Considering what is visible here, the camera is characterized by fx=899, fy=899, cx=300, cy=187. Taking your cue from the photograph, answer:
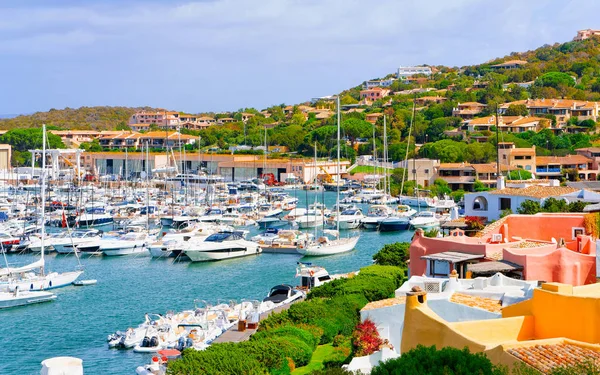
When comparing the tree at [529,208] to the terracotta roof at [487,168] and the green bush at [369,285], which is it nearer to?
the green bush at [369,285]

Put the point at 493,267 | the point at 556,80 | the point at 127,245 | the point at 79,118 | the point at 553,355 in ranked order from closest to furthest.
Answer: the point at 553,355
the point at 493,267
the point at 127,245
the point at 556,80
the point at 79,118

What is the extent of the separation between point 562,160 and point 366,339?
65634 millimetres

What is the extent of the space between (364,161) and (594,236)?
231ft

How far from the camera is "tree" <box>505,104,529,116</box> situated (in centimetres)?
10338

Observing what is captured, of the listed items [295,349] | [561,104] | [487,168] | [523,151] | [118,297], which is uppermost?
[561,104]

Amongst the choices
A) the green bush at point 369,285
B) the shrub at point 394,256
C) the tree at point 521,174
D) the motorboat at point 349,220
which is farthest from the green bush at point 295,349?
the tree at point 521,174

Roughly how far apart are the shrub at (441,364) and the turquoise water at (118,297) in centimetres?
1359

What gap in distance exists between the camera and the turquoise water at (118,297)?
82.0 ft

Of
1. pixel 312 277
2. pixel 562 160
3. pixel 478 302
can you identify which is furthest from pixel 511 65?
pixel 478 302

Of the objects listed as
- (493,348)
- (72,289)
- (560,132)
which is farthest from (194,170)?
(493,348)

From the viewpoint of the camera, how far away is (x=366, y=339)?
15.8m

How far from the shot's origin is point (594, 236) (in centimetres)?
2316

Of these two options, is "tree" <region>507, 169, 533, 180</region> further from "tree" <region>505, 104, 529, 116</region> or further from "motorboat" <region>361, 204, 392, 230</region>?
"tree" <region>505, 104, 529, 116</region>

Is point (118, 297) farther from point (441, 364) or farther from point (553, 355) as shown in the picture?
point (553, 355)
